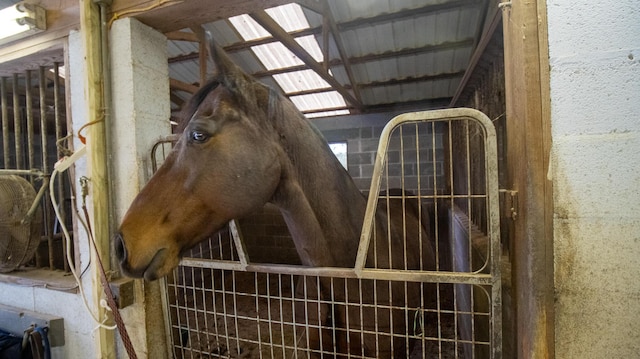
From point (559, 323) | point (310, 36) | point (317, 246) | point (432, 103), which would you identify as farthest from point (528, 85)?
point (432, 103)

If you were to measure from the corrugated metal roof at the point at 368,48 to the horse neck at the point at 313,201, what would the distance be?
2.06 metres

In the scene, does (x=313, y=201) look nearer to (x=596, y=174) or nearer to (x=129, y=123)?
(x=596, y=174)

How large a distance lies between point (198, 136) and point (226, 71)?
0.30 meters

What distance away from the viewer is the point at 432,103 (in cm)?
495

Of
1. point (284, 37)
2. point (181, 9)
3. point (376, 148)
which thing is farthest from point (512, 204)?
point (376, 148)

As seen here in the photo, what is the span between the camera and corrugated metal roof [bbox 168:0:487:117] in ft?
9.31

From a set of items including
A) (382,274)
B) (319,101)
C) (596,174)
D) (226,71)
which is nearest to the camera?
(596,174)

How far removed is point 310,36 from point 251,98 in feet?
8.92

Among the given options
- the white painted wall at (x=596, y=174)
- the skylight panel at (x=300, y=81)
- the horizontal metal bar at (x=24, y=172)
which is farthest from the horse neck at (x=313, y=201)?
the skylight panel at (x=300, y=81)

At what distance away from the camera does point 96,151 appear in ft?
4.48

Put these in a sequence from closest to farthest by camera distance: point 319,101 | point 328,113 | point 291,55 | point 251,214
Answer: point 251,214, point 291,55, point 319,101, point 328,113

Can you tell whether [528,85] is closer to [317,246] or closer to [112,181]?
[317,246]

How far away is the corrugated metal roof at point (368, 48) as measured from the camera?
112 inches

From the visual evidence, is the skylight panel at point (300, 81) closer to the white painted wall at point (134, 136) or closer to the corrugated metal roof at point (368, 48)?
the corrugated metal roof at point (368, 48)
